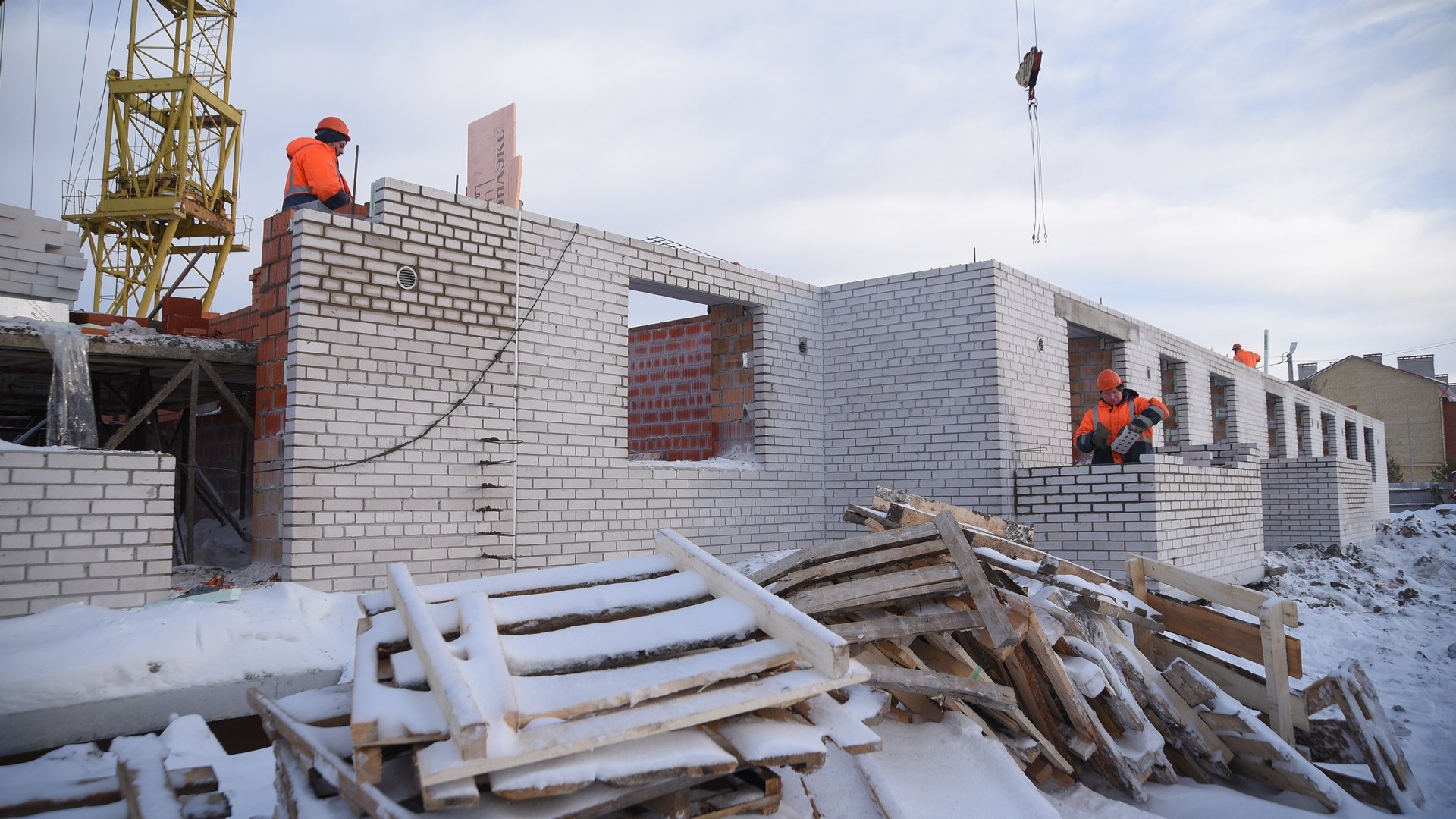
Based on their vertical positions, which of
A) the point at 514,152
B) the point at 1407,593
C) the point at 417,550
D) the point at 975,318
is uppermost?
the point at 514,152

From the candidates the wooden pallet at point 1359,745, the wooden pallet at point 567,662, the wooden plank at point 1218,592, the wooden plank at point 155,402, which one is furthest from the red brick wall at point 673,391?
the wooden pallet at point 567,662

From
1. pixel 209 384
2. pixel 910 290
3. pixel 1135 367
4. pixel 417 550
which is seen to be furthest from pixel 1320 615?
pixel 209 384

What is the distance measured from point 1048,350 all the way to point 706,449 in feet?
12.0

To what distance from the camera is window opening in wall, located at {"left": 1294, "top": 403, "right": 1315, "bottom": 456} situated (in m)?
17.0

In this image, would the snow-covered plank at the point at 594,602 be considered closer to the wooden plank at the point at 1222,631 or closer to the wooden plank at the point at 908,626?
the wooden plank at the point at 908,626

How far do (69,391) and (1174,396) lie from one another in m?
11.9

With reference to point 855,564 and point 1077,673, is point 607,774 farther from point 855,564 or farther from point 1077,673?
point 1077,673

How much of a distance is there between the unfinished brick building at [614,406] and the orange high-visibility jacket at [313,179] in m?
0.45

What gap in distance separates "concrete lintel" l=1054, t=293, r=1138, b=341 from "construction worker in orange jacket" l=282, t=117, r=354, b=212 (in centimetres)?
662

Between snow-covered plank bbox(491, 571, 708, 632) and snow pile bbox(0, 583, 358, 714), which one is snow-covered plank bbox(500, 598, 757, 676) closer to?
snow-covered plank bbox(491, 571, 708, 632)

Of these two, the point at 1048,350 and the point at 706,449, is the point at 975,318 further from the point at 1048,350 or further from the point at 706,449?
the point at 706,449

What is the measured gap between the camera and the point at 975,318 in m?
7.71

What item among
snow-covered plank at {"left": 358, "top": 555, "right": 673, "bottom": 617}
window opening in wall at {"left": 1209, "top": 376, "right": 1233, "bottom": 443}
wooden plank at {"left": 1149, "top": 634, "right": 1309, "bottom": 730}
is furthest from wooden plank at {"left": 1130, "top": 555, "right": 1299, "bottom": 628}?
window opening in wall at {"left": 1209, "top": 376, "right": 1233, "bottom": 443}

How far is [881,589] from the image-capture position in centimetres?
403
